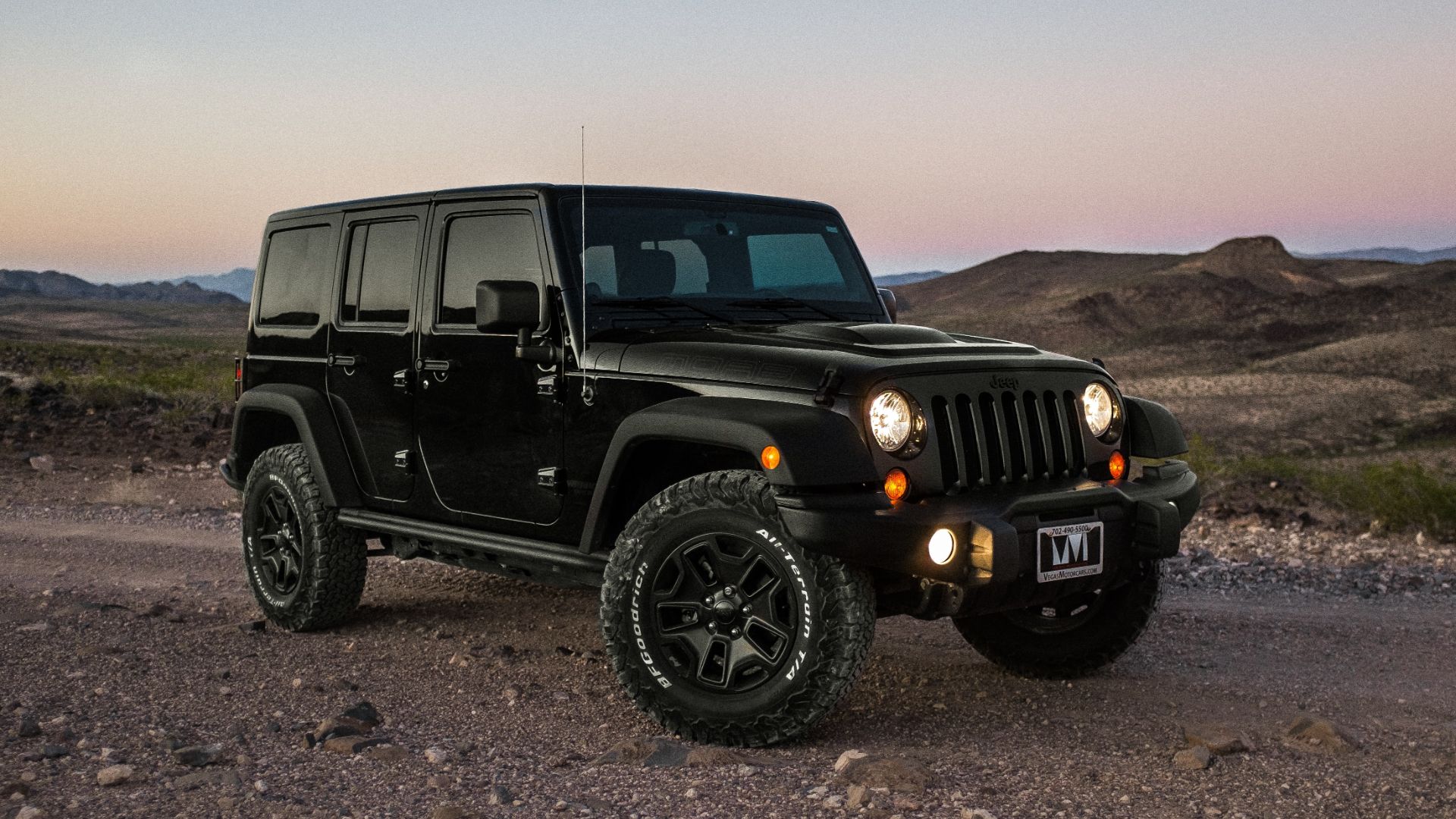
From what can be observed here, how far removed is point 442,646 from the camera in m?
6.47

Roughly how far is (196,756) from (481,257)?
237 centimetres

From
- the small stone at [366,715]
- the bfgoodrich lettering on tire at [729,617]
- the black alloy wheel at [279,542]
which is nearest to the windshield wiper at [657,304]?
the bfgoodrich lettering on tire at [729,617]

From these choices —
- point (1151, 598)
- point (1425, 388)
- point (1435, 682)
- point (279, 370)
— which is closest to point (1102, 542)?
point (1151, 598)

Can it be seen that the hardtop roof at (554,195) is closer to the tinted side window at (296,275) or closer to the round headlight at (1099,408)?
the tinted side window at (296,275)

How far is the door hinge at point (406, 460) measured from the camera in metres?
6.08

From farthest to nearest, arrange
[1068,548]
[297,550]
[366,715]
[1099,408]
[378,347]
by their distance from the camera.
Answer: [297,550]
[378,347]
[1099,408]
[366,715]
[1068,548]

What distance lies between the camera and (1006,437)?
473 centimetres

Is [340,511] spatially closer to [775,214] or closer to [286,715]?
[286,715]

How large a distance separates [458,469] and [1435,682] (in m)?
4.42

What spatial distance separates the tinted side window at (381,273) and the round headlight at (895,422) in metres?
2.64

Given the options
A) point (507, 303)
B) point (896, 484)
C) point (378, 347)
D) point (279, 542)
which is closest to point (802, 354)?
point (896, 484)

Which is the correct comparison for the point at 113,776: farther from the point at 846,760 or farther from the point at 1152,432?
the point at 1152,432

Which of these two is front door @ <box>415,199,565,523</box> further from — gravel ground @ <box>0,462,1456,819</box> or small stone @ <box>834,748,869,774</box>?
small stone @ <box>834,748,869,774</box>

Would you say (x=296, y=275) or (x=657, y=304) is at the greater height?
(x=296, y=275)
